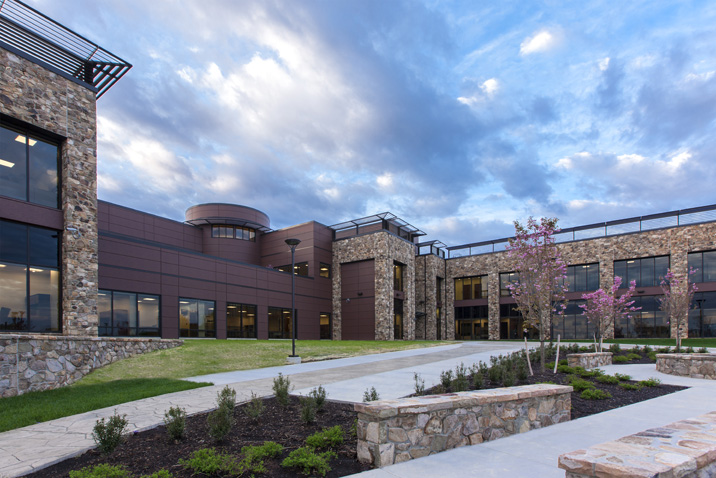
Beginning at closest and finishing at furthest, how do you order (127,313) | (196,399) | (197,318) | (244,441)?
1. (244,441)
2. (196,399)
3. (127,313)
4. (197,318)

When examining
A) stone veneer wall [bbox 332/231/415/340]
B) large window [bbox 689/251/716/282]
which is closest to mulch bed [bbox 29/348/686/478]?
stone veneer wall [bbox 332/231/415/340]

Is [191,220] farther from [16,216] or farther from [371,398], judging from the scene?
[371,398]

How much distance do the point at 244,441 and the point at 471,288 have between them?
40188 millimetres

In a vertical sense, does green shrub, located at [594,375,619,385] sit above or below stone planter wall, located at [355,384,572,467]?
below

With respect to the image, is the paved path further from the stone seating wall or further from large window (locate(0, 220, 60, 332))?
large window (locate(0, 220, 60, 332))

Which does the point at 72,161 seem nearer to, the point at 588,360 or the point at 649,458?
the point at 649,458

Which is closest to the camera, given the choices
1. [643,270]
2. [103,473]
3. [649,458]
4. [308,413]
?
[649,458]

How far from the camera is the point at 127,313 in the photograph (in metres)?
23.4

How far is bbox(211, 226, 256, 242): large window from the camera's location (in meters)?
38.4

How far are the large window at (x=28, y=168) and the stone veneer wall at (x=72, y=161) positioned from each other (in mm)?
A: 342

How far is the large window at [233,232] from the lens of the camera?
3844 cm

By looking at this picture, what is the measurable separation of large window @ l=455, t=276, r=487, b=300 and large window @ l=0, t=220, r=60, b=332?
120ft

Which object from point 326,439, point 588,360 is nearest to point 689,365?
point 588,360

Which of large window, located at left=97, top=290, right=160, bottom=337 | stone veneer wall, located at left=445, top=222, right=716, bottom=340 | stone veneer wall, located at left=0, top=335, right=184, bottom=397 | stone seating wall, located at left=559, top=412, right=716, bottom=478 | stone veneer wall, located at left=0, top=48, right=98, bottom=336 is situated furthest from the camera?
stone veneer wall, located at left=445, top=222, right=716, bottom=340
